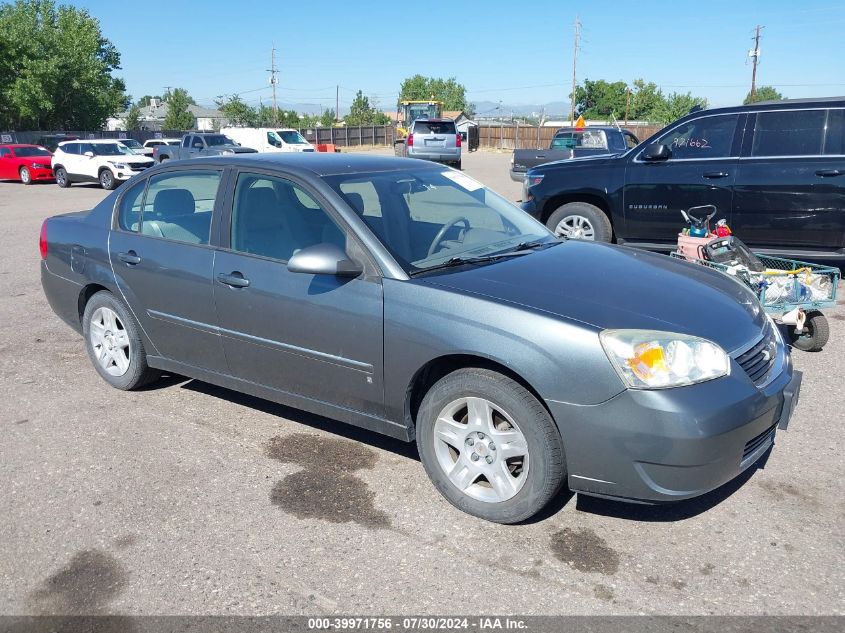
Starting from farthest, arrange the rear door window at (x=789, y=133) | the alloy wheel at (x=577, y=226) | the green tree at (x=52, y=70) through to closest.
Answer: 1. the green tree at (x=52, y=70)
2. the alloy wheel at (x=577, y=226)
3. the rear door window at (x=789, y=133)

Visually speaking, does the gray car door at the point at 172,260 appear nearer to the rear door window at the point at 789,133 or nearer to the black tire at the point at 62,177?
the rear door window at the point at 789,133

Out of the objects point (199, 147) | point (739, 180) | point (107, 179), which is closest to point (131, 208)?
point (739, 180)

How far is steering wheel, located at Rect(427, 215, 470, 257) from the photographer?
401 cm

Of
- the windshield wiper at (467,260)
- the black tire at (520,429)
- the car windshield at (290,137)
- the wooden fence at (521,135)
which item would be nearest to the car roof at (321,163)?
the windshield wiper at (467,260)

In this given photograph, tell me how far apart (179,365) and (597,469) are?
9.32 ft

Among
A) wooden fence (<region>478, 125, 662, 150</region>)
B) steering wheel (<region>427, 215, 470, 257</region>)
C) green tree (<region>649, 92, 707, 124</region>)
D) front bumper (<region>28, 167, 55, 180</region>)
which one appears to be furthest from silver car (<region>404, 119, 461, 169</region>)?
green tree (<region>649, 92, 707, 124</region>)

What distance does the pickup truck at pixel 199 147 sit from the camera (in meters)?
27.3

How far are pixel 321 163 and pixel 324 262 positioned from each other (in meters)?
0.99

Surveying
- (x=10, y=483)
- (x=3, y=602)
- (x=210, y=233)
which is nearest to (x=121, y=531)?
(x=3, y=602)

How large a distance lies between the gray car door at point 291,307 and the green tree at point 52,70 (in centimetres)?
4895

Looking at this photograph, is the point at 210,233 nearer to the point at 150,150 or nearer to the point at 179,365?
the point at 179,365

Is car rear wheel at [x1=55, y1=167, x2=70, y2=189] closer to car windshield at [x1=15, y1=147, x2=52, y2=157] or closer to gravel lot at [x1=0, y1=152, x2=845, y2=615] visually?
car windshield at [x1=15, y1=147, x2=52, y2=157]

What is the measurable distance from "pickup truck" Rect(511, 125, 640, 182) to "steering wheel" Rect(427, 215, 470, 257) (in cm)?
1473

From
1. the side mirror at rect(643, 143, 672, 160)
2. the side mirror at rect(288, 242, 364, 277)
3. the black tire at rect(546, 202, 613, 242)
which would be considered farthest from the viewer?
the black tire at rect(546, 202, 613, 242)
